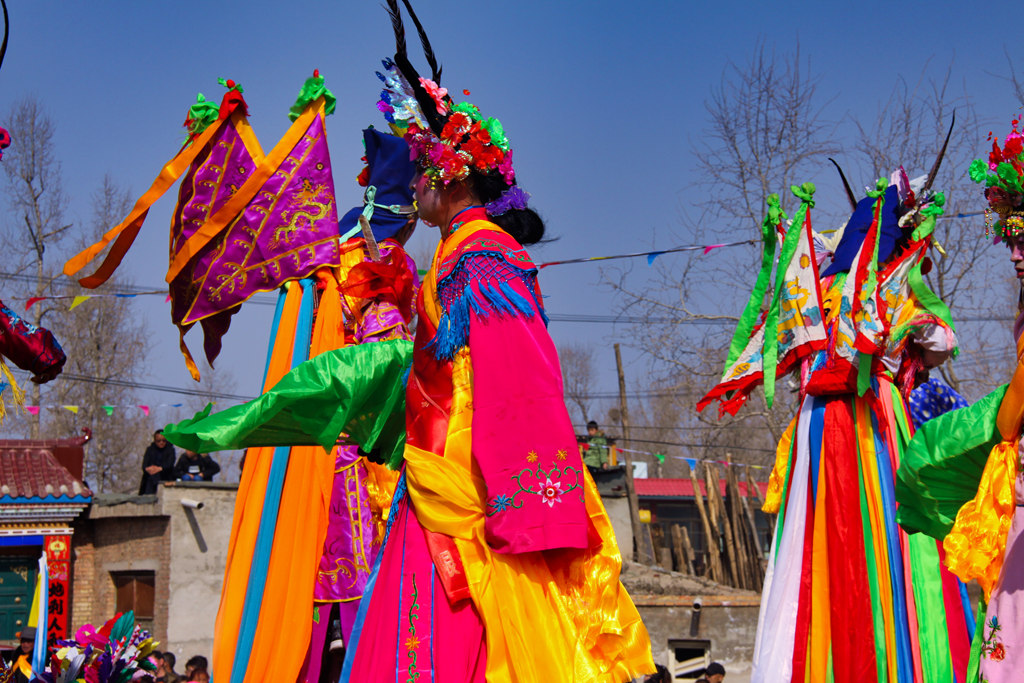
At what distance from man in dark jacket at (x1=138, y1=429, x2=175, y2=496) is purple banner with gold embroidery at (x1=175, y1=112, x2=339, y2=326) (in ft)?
28.6

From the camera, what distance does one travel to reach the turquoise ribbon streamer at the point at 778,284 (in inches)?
210

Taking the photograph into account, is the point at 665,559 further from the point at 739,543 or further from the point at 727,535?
the point at 739,543

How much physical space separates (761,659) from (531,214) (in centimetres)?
277

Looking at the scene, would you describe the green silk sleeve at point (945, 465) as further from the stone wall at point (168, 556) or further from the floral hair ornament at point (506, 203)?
the stone wall at point (168, 556)

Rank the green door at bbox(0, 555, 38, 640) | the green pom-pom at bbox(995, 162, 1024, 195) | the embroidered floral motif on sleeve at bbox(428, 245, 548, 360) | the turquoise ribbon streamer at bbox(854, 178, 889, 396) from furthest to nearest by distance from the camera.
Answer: the green door at bbox(0, 555, 38, 640) < the turquoise ribbon streamer at bbox(854, 178, 889, 396) < the green pom-pom at bbox(995, 162, 1024, 195) < the embroidered floral motif on sleeve at bbox(428, 245, 548, 360)

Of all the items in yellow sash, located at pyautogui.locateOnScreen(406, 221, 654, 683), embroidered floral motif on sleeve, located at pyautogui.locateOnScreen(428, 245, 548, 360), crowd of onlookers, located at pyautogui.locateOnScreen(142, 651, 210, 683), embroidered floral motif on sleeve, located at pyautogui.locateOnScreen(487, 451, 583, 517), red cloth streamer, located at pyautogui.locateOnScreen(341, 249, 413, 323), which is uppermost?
red cloth streamer, located at pyautogui.locateOnScreen(341, 249, 413, 323)

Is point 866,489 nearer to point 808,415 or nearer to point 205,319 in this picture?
point 808,415

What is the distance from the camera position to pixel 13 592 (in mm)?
12570

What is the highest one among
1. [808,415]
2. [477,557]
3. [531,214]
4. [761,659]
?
[531,214]

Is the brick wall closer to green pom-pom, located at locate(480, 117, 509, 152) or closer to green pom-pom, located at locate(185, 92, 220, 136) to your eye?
green pom-pom, located at locate(185, 92, 220, 136)

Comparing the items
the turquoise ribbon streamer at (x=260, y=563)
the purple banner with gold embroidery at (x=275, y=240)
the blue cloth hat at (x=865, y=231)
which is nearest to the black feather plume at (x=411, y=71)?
the turquoise ribbon streamer at (x=260, y=563)

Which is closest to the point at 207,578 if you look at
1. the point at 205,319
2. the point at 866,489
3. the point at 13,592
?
the point at 13,592

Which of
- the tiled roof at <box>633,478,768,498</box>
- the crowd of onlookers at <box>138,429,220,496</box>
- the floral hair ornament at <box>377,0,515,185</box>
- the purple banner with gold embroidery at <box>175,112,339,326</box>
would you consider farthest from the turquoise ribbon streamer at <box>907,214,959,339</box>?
the tiled roof at <box>633,478,768,498</box>

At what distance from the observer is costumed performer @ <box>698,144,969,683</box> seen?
187 inches
